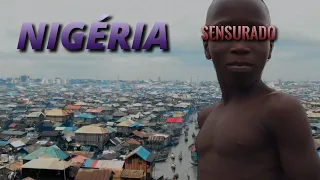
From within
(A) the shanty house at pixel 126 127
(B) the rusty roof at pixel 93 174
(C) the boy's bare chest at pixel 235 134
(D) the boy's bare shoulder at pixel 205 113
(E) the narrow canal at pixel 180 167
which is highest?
(D) the boy's bare shoulder at pixel 205 113

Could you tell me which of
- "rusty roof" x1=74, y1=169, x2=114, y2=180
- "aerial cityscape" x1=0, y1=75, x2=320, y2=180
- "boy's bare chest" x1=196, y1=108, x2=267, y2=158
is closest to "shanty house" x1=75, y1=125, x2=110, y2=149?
"aerial cityscape" x1=0, y1=75, x2=320, y2=180

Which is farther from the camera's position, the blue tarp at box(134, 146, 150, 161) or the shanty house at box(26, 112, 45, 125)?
the shanty house at box(26, 112, 45, 125)

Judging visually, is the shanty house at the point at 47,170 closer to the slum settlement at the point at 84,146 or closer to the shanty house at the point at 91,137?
the slum settlement at the point at 84,146

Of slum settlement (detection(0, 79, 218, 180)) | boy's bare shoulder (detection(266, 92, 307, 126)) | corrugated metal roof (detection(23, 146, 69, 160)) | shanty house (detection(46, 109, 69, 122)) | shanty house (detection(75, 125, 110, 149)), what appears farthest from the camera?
shanty house (detection(46, 109, 69, 122))

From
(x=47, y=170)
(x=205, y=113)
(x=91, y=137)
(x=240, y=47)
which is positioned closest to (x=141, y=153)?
(x=47, y=170)

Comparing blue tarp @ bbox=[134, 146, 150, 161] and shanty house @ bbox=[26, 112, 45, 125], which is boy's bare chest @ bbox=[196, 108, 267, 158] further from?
shanty house @ bbox=[26, 112, 45, 125]

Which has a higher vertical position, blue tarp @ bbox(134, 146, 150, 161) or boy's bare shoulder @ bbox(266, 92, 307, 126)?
boy's bare shoulder @ bbox(266, 92, 307, 126)

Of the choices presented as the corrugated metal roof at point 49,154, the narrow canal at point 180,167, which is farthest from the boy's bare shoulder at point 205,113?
the narrow canal at point 180,167
